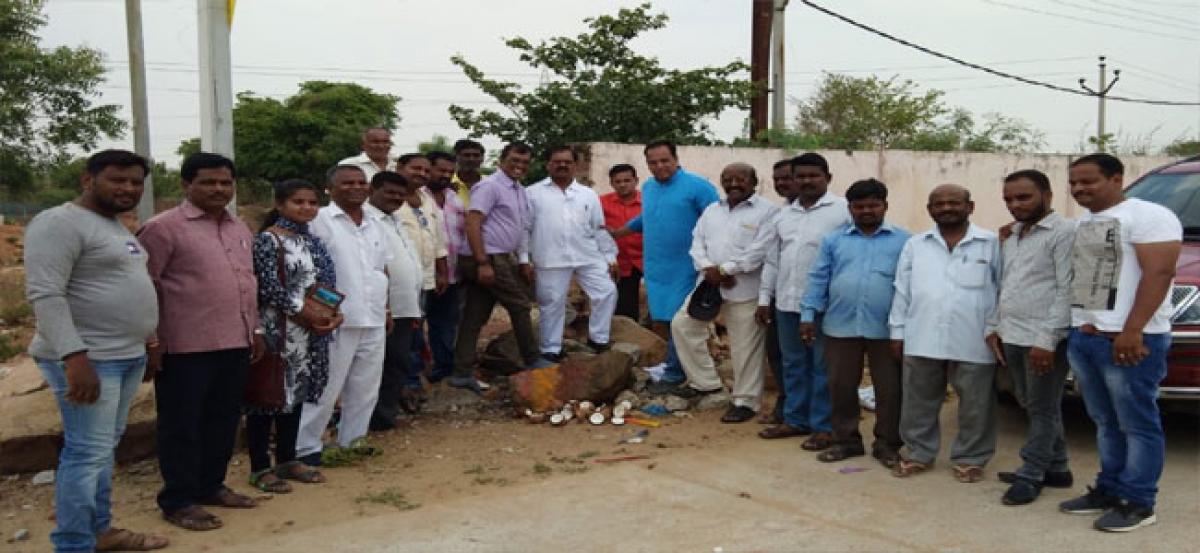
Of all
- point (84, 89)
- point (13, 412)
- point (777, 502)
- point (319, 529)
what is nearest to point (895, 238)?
point (777, 502)

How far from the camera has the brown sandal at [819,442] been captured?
19.0 ft

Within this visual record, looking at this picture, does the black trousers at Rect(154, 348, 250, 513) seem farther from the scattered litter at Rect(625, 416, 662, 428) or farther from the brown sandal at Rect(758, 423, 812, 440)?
the brown sandal at Rect(758, 423, 812, 440)

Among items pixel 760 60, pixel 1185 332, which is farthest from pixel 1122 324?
pixel 760 60

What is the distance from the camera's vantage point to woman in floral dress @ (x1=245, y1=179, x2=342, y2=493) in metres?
4.75

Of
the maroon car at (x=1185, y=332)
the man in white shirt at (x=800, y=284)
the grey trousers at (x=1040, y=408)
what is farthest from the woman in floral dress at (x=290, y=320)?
the maroon car at (x=1185, y=332)

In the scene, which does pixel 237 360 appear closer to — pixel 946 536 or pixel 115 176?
pixel 115 176

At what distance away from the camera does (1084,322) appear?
14.1ft

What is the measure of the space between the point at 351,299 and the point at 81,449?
1.69m

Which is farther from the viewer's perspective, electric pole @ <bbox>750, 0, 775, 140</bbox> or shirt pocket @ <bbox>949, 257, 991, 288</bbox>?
electric pole @ <bbox>750, 0, 775, 140</bbox>

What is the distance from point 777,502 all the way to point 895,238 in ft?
5.64

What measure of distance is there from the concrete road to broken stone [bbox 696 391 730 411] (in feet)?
4.26

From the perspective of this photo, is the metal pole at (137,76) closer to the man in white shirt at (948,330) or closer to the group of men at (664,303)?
the group of men at (664,303)

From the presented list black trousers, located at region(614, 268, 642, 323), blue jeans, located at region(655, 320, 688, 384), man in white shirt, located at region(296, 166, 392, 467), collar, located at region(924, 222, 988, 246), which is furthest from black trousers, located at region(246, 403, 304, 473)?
black trousers, located at region(614, 268, 642, 323)

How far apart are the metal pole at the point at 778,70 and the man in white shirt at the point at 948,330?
10.4m
